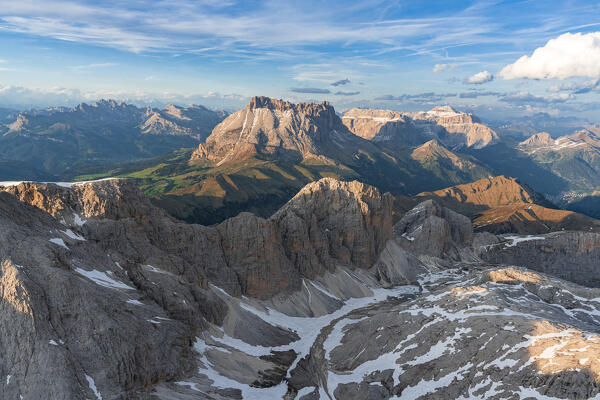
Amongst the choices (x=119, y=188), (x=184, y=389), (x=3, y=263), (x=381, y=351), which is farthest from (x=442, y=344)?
(x=119, y=188)

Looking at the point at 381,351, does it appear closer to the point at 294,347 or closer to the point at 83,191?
the point at 294,347

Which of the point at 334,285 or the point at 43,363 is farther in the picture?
the point at 334,285

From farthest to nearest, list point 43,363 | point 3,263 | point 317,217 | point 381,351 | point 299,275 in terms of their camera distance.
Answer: point 317,217 < point 299,275 < point 381,351 < point 3,263 < point 43,363

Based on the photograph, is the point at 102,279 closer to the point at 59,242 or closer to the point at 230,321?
the point at 59,242

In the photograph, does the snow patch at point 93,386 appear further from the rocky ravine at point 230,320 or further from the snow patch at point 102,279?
the snow patch at point 102,279

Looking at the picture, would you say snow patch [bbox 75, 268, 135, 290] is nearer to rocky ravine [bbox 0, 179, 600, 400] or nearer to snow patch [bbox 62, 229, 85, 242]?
rocky ravine [bbox 0, 179, 600, 400]

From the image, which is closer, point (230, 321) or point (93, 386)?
point (93, 386)

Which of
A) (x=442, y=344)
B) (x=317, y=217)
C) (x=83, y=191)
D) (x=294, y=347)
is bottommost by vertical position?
(x=294, y=347)

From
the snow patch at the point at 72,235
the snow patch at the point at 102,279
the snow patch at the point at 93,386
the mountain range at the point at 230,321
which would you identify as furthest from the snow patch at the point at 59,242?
the snow patch at the point at 93,386

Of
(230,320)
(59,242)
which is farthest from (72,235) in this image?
(230,320)
